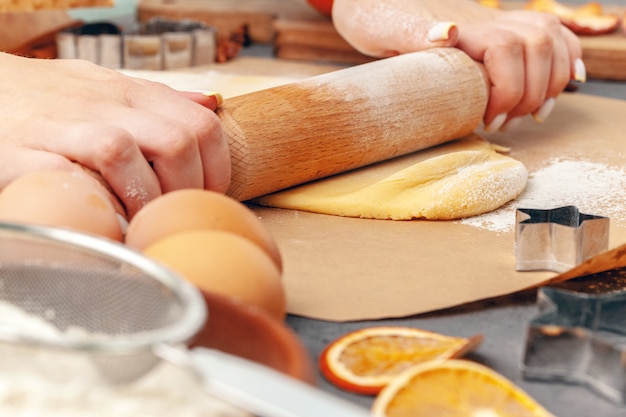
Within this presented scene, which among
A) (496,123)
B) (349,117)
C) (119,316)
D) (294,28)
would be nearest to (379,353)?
(119,316)

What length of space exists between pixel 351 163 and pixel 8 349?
875 millimetres

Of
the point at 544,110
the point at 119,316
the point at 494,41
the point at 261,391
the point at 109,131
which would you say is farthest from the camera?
the point at 544,110

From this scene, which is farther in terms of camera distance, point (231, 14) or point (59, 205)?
point (231, 14)

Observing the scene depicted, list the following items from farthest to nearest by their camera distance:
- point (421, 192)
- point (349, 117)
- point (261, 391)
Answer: point (349, 117) < point (421, 192) < point (261, 391)

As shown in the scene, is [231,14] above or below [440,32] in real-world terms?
below

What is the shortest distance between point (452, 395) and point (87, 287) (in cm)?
33

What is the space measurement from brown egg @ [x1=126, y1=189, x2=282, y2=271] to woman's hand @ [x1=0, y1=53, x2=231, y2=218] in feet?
0.63

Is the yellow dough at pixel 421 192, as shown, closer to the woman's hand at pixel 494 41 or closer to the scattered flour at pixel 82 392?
the woman's hand at pixel 494 41

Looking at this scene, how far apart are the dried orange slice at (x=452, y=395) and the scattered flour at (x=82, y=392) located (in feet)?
0.43

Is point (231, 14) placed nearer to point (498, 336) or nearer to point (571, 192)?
point (571, 192)

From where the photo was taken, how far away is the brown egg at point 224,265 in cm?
77

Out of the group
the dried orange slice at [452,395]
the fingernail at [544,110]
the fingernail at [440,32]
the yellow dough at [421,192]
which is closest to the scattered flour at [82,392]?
the dried orange slice at [452,395]

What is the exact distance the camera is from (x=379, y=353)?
84cm

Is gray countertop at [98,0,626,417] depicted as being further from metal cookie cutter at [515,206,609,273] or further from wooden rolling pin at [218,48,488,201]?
wooden rolling pin at [218,48,488,201]
